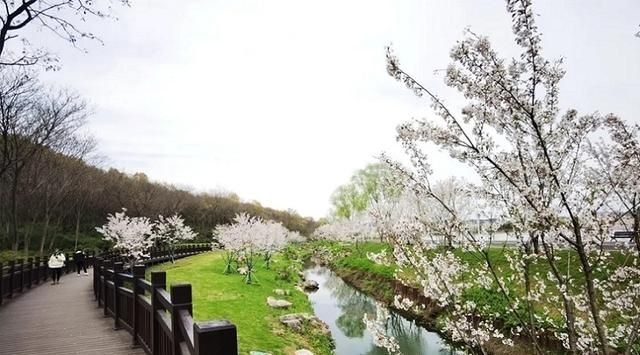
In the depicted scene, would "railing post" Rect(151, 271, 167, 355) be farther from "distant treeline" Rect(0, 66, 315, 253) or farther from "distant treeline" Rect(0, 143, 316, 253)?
"distant treeline" Rect(0, 143, 316, 253)

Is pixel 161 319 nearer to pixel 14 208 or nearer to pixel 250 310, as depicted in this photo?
pixel 250 310

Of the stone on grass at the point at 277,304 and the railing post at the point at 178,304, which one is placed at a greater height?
the railing post at the point at 178,304

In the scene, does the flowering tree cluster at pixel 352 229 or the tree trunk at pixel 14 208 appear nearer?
the tree trunk at pixel 14 208

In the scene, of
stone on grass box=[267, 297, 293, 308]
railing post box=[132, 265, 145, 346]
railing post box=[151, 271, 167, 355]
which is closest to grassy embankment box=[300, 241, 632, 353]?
railing post box=[151, 271, 167, 355]

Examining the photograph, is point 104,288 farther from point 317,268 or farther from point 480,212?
point 317,268

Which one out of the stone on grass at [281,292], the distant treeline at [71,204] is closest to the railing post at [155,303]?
the stone on grass at [281,292]

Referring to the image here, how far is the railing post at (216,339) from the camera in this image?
82.2 inches

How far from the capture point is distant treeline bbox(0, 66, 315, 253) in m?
20.1

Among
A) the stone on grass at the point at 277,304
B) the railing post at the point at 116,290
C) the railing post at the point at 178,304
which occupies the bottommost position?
the stone on grass at the point at 277,304

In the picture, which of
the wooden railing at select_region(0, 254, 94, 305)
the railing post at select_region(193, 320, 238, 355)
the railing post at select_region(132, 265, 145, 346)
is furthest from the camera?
the wooden railing at select_region(0, 254, 94, 305)

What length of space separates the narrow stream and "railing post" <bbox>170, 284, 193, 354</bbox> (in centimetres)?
1095

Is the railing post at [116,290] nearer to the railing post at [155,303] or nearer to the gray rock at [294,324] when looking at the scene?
the railing post at [155,303]

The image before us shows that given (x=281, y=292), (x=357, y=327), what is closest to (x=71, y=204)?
(x=281, y=292)

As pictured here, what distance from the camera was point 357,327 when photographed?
1700 centimetres
